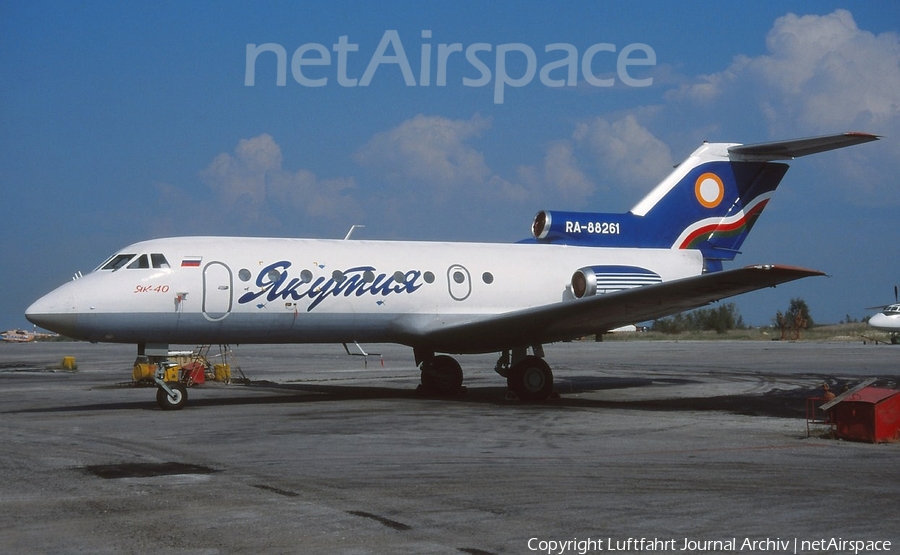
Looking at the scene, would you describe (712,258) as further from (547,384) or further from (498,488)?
(498,488)

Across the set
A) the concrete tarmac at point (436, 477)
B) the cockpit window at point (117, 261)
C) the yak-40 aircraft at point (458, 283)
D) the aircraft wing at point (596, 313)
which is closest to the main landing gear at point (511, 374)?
the yak-40 aircraft at point (458, 283)

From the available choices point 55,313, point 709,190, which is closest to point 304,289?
point 55,313

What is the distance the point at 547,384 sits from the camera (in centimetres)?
1947

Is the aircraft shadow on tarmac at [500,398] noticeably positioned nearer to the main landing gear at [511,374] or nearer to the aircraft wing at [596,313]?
the main landing gear at [511,374]

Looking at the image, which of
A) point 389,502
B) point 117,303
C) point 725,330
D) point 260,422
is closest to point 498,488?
point 389,502

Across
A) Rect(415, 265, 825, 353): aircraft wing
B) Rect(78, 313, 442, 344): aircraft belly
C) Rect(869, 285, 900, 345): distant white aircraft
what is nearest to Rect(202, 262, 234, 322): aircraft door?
Rect(78, 313, 442, 344): aircraft belly

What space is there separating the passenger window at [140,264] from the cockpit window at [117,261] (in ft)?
0.48

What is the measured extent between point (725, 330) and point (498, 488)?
7951 centimetres

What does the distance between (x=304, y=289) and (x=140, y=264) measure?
120 inches

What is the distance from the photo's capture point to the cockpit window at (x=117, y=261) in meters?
17.6

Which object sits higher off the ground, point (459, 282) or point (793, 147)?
point (793, 147)

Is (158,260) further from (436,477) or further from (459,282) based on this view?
(436,477)

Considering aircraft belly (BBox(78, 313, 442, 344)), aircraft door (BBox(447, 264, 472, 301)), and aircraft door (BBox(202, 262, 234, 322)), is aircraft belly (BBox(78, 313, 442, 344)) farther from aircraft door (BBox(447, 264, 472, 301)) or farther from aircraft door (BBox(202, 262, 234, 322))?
aircraft door (BBox(447, 264, 472, 301))

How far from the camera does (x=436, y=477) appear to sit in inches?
381
